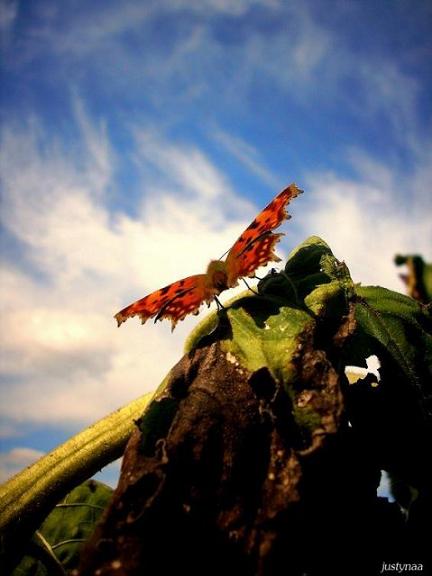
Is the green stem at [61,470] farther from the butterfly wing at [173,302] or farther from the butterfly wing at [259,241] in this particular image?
the butterfly wing at [259,241]

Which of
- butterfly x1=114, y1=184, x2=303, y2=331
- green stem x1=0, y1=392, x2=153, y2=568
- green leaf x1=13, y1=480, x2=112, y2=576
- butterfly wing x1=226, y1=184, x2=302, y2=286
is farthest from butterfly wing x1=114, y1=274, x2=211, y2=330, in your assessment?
green leaf x1=13, y1=480, x2=112, y2=576

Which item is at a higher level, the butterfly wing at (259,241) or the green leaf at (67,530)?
the butterfly wing at (259,241)

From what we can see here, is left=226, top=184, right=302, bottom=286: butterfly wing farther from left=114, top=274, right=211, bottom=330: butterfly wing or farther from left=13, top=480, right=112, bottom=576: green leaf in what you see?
left=13, top=480, right=112, bottom=576: green leaf

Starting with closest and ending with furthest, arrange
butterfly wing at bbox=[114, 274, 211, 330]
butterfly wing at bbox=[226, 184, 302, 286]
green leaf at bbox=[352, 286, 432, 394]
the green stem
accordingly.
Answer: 1. the green stem
2. green leaf at bbox=[352, 286, 432, 394]
3. butterfly wing at bbox=[226, 184, 302, 286]
4. butterfly wing at bbox=[114, 274, 211, 330]

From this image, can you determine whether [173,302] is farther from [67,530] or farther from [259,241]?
[67,530]

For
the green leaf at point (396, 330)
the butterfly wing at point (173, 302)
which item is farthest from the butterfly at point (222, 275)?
the green leaf at point (396, 330)

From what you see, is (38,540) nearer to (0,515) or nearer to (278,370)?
(0,515)
